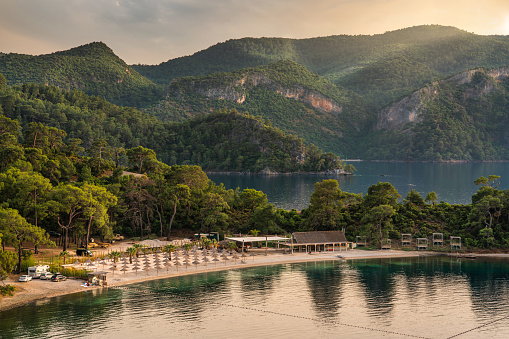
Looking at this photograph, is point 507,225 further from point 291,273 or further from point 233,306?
Result: point 233,306

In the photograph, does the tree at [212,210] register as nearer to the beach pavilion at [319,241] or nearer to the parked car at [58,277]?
the beach pavilion at [319,241]

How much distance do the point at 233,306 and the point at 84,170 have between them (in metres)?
52.4

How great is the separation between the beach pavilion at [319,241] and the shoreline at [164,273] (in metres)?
1.49

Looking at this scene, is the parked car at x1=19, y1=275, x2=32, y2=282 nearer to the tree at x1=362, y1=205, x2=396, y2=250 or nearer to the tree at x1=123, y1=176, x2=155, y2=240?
the tree at x1=123, y1=176, x2=155, y2=240

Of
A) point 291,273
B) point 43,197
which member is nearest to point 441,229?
point 291,273

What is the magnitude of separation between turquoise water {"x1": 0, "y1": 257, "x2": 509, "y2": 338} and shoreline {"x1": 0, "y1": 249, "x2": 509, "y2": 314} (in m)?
1.38

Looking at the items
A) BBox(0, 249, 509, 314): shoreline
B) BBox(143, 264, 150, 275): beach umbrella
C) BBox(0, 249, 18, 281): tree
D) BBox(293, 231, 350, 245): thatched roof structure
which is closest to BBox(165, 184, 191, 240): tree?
BBox(0, 249, 509, 314): shoreline

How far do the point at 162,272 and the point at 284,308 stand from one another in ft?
59.3

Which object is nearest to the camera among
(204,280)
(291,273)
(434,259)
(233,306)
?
(233,306)

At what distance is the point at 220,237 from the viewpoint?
245 feet

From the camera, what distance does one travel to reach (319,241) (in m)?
70.2

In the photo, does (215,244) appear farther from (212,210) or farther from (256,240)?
(212,210)

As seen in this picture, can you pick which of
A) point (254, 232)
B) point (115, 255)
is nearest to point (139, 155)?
point (254, 232)

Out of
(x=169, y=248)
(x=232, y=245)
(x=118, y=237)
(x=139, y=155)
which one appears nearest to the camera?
(x=169, y=248)
